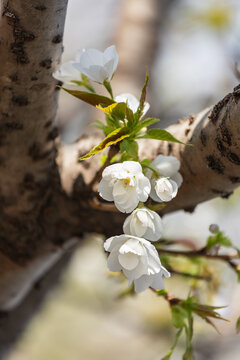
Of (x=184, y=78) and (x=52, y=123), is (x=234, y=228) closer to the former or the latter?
(x=184, y=78)

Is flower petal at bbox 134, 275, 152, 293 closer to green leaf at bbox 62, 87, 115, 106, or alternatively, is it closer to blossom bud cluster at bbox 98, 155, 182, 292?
blossom bud cluster at bbox 98, 155, 182, 292

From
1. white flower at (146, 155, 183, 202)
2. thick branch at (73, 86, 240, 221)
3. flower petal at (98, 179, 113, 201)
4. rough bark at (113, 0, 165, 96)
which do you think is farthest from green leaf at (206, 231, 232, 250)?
rough bark at (113, 0, 165, 96)

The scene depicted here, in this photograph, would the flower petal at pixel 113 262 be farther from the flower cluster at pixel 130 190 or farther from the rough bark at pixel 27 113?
the rough bark at pixel 27 113

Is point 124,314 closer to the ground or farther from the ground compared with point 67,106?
closer to the ground

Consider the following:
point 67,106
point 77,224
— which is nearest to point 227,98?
point 77,224

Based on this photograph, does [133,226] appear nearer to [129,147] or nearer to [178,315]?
[129,147]

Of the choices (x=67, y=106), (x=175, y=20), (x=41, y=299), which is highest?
(x=175, y=20)

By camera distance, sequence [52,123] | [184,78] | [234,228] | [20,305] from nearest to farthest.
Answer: [52,123] < [20,305] < [234,228] < [184,78]
